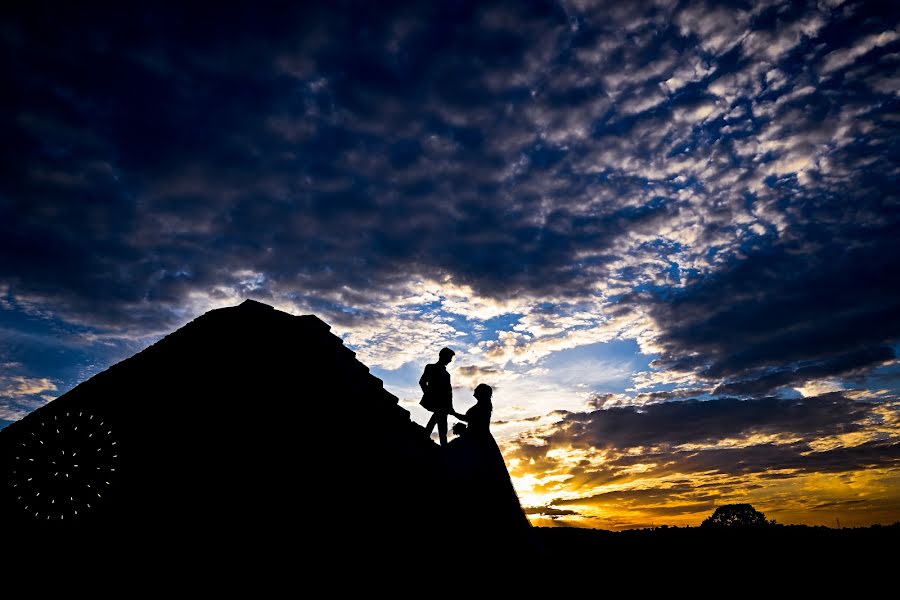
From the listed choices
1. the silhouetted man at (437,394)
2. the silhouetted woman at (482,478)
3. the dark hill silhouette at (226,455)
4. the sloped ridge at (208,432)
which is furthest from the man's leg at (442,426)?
the sloped ridge at (208,432)

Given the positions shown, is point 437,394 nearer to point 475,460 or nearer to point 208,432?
point 475,460

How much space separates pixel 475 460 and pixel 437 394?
1915 millimetres

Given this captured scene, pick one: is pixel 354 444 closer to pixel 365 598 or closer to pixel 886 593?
pixel 365 598

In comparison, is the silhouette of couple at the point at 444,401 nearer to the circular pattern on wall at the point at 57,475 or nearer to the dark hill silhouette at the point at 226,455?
the dark hill silhouette at the point at 226,455

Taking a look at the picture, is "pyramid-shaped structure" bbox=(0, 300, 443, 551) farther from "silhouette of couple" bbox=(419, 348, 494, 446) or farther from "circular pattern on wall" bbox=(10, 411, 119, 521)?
"silhouette of couple" bbox=(419, 348, 494, 446)

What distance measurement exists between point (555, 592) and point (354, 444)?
582cm

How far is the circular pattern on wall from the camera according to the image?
12.8 ft

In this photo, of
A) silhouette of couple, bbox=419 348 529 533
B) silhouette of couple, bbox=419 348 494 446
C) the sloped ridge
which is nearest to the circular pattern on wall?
the sloped ridge

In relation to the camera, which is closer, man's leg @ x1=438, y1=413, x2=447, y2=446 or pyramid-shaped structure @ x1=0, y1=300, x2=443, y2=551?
pyramid-shaped structure @ x1=0, y1=300, x2=443, y2=551

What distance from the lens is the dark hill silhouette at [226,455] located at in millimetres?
3955

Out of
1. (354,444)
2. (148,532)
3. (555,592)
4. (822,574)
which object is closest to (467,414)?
(555,592)

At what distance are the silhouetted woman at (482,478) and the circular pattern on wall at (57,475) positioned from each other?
4.47 m

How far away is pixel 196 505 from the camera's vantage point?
415 centimetres

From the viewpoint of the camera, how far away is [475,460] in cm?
802
